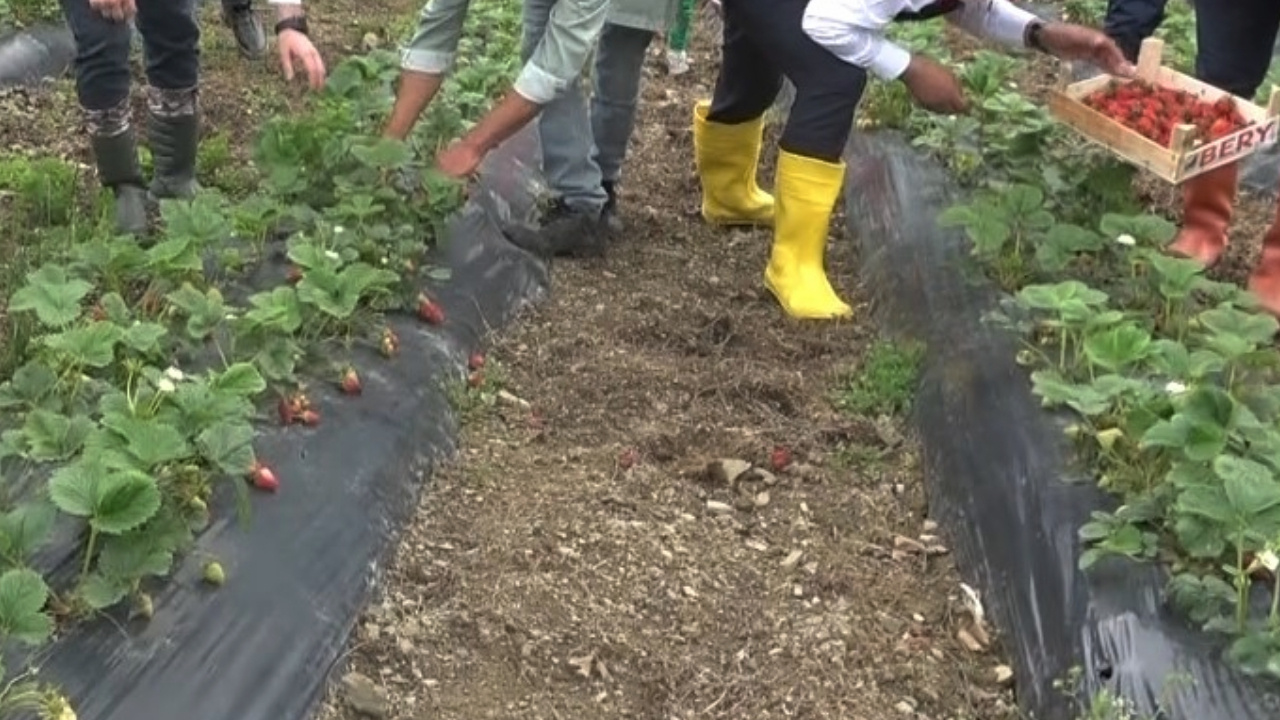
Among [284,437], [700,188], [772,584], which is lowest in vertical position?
[700,188]

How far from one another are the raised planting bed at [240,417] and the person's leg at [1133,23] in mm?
1775

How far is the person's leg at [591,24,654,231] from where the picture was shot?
14.6 ft

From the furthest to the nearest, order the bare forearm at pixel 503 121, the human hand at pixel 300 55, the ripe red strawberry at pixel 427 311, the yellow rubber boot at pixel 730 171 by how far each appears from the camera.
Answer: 1. the yellow rubber boot at pixel 730 171
2. the bare forearm at pixel 503 121
3. the ripe red strawberry at pixel 427 311
4. the human hand at pixel 300 55

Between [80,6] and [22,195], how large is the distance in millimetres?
572

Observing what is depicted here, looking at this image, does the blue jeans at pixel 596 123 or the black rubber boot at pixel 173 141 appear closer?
the black rubber boot at pixel 173 141

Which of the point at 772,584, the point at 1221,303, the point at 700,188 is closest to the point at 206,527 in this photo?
the point at 772,584

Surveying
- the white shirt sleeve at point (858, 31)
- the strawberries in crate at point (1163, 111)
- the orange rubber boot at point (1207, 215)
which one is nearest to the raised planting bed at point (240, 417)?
the white shirt sleeve at point (858, 31)

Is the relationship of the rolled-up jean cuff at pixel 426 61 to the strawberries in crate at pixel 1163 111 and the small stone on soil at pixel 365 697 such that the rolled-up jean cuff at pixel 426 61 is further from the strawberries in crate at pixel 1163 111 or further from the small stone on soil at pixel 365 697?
the small stone on soil at pixel 365 697

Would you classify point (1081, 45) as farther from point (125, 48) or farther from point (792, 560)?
point (125, 48)

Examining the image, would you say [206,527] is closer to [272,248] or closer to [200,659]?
[200,659]

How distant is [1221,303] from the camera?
138 inches

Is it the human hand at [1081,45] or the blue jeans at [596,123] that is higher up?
the human hand at [1081,45]

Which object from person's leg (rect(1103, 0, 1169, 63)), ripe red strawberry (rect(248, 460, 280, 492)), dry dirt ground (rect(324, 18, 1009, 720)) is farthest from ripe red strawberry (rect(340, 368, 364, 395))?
person's leg (rect(1103, 0, 1169, 63))

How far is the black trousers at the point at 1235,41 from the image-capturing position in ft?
13.8
